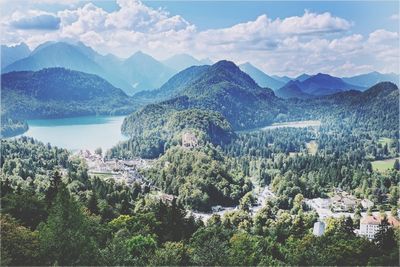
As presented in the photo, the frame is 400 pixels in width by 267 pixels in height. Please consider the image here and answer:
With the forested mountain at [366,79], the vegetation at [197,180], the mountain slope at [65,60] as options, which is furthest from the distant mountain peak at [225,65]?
the forested mountain at [366,79]

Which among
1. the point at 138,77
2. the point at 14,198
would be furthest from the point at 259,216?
the point at 138,77

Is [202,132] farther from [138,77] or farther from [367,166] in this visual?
[138,77]

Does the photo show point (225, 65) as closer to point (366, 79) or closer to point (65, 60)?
point (65, 60)

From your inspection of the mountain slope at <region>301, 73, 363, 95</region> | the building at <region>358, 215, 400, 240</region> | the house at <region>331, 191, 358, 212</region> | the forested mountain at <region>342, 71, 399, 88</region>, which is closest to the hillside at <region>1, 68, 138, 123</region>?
the house at <region>331, 191, 358, 212</region>

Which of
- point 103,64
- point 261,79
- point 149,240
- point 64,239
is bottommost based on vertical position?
point 149,240

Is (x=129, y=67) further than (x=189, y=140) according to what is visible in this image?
Yes

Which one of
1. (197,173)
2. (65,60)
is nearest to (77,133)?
(197,173)

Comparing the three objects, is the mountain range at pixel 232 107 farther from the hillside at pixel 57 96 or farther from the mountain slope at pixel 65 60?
the mountain slope at pixel 65 60
